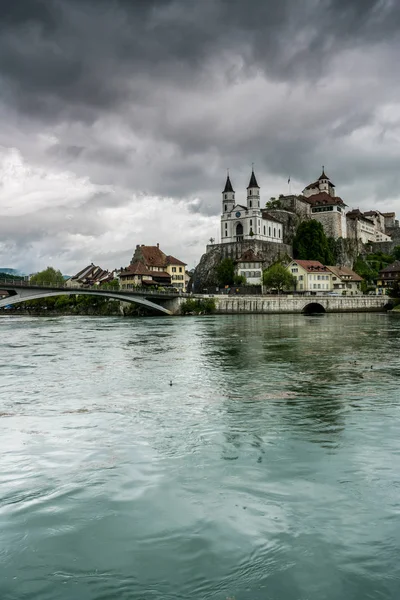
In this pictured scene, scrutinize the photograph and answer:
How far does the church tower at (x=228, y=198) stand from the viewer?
128 m

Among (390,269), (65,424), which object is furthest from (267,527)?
(390,269)

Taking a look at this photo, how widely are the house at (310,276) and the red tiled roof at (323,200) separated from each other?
28835mm

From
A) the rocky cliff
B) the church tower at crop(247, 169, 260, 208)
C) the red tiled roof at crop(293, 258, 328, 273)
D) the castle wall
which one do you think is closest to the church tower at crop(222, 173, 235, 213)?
the church tower at crop(247, 169, 260, 208)

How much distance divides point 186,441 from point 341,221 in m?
126

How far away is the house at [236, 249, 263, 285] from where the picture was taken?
111438mm

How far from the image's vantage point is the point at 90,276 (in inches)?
5787

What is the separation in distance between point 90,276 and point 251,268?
177 ft

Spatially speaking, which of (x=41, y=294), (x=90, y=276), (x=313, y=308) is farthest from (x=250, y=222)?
(x=41, y=294)

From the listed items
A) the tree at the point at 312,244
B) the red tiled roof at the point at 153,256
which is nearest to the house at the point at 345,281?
the tree at the point at 312,244

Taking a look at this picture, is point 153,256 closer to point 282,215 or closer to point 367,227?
point 282,215

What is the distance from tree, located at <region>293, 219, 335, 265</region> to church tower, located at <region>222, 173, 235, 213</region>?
17963 mm

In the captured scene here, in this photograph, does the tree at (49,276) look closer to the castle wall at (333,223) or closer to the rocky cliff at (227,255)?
the rocky cliff at (227,255)

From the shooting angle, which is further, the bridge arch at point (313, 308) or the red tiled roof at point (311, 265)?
the red tiled roof at point (311, 265)

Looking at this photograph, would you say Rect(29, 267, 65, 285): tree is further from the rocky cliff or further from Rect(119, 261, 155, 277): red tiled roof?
the rocky cliff
